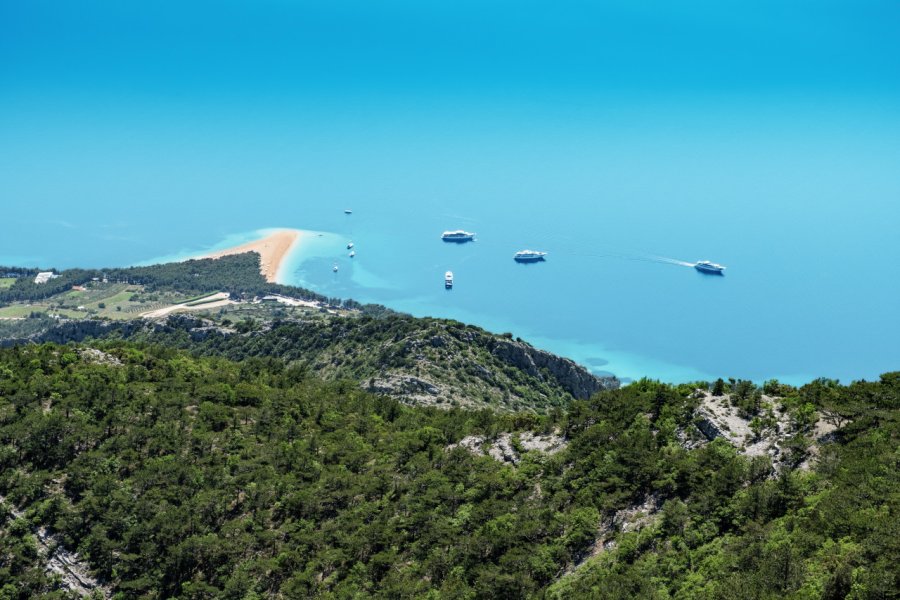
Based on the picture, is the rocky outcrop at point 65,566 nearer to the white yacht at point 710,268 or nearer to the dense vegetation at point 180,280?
the dense vegetation at point 180,280

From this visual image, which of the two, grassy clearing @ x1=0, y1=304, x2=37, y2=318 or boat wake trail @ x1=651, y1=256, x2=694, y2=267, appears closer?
grassy clearing @ x1=0, y1=304, x2=37, y2=318

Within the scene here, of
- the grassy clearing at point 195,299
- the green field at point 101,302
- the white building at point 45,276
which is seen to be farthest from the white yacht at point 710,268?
the white building at point 45,276

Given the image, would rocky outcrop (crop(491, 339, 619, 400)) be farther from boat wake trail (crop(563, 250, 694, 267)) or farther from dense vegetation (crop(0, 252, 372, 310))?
boat wake trail (crop(563, 250, 694, 267))

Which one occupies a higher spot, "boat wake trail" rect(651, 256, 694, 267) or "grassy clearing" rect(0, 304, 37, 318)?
"boat wake trail" rect(651, 256, 694, 267)

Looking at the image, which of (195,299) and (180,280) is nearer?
(195,299)

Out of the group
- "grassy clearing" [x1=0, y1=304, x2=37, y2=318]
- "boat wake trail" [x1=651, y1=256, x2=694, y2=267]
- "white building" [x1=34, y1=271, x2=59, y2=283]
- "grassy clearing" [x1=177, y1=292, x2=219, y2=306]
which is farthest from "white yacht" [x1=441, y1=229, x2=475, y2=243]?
"grassy clearing" [x1=0, y1=304, x2=37, y2=318]

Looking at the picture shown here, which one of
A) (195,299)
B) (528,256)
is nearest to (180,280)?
(195,299)

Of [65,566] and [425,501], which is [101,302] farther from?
[425,501]
